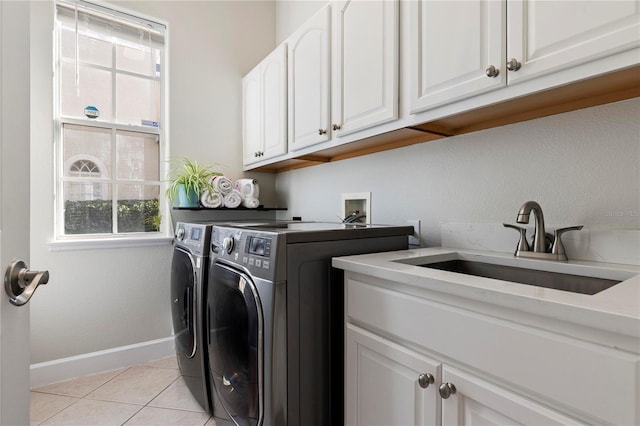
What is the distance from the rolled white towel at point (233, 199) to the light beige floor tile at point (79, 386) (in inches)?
51.6

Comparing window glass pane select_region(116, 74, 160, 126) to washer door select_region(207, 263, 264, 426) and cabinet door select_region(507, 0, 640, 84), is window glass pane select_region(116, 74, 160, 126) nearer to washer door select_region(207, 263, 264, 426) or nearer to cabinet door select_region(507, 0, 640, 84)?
washer door select_region(207, 263, 264, 426)

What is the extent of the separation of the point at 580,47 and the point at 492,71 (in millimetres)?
215

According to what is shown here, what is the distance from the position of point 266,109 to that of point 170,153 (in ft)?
2.56

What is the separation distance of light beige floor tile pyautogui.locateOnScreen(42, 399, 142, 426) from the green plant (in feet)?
4.16

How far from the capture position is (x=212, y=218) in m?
2.61

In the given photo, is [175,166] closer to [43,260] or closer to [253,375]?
[43,260]

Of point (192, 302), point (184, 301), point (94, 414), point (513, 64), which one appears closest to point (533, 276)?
point (513, 64)

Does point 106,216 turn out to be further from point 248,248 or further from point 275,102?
point 248,248

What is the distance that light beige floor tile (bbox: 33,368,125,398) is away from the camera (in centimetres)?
192

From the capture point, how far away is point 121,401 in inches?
71.8

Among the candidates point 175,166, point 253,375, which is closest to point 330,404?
point 253,375

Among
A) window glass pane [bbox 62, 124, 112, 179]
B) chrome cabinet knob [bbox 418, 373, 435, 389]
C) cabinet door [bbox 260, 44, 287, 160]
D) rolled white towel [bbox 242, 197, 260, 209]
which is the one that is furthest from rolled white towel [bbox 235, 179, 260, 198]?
chrome cabinet knob [bbox 418, 373, 435, 389]

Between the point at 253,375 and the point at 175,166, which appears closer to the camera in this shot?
the point at 253,375

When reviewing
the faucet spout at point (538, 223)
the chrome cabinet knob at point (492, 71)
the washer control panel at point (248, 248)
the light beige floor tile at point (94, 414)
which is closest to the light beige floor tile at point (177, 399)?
the light beige floor tile at point (94, 414)
